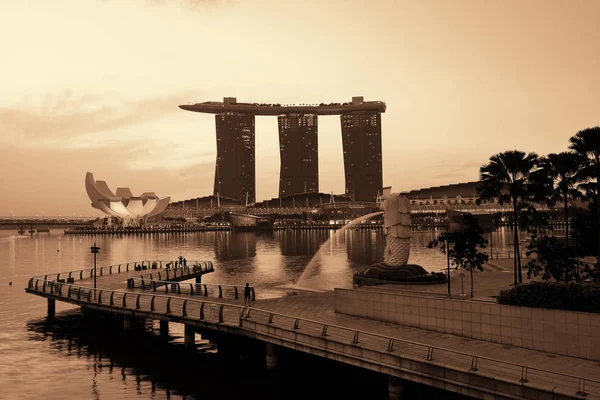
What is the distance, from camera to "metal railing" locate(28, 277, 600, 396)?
13672 millimetres

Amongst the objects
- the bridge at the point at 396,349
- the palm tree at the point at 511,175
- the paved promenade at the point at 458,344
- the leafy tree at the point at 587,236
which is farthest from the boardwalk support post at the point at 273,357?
the leafy tree at the point at 587,236

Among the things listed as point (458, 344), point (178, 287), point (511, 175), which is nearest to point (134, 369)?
point (178, 287)

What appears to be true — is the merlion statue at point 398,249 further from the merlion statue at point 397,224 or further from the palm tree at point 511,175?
the palm tree at point 511,175

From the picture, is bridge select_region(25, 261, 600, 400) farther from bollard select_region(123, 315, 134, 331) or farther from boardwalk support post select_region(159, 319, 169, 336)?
boardwalk support post select_region(159, 319, 169, 336)

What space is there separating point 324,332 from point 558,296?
716 cm

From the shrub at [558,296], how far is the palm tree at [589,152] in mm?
11386

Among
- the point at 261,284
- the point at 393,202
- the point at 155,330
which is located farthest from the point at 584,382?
the point at 261,284

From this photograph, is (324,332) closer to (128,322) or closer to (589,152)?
(128,322)

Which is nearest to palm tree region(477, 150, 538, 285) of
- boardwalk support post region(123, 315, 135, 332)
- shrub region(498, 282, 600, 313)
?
shrub region(498, 282, 600, 313)

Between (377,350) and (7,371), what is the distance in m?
16.2

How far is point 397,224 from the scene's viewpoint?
32438mm

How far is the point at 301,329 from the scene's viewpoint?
20.2 metres

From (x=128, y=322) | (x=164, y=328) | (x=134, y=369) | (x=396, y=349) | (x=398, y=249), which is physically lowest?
(x=134, y=369)

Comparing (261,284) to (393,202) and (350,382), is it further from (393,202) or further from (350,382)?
(350,382)
